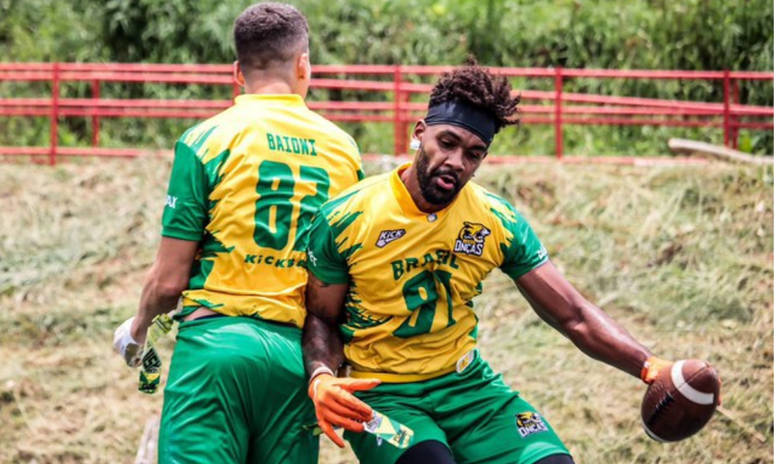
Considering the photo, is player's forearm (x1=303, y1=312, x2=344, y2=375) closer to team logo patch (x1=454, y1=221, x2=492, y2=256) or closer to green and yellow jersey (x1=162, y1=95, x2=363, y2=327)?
green and yellow jersey (x1=162, y1=95, x2=363, y2=327)

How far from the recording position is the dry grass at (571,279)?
26.7ft

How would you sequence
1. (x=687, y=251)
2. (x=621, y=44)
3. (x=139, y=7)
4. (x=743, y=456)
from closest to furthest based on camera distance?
(x=743, y=456), (x=687, y=251), (x=621, y=44), (x=139, y=7)

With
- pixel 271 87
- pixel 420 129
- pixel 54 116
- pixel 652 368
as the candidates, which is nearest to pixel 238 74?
pixel 271 87

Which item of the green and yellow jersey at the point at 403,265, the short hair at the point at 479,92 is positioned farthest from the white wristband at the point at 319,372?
the short hair at the point at 479,92

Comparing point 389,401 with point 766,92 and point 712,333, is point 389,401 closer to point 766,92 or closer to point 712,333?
point 712,333

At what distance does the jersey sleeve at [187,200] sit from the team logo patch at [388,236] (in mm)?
604

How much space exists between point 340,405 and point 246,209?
2.48ft

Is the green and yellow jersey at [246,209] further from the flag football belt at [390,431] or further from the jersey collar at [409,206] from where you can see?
the flag football belt at [390,431]

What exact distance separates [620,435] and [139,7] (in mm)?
10830

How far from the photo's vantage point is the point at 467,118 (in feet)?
14.4

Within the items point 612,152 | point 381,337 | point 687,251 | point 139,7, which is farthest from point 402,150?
point 381,337

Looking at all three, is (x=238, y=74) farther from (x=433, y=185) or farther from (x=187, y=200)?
(x=433, y=185)

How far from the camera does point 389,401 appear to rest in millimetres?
4398

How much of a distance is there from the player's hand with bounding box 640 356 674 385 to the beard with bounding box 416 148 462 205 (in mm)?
877
